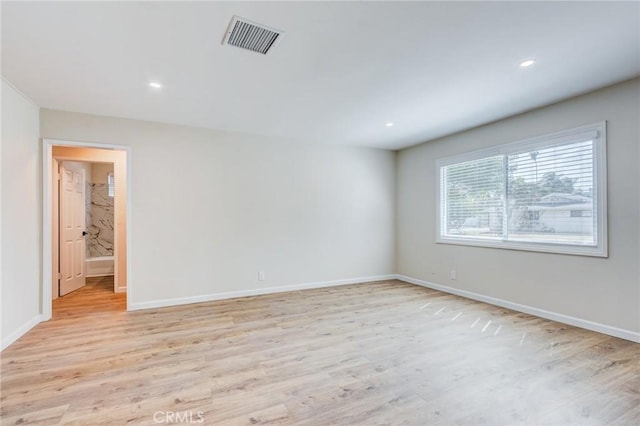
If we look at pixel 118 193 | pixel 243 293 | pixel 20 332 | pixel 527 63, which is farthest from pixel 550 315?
pixel 118 193

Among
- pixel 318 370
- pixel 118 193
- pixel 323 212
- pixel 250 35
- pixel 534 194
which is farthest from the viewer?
pixel 323 212

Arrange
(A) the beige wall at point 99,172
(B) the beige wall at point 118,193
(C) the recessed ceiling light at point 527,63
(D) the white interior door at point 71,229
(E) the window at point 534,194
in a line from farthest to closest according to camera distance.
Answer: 1. (A) the beige wall at point 99,172
2. (B) the beige wall at point 118,193
3. (D) the white interior door at point 71,229
4. (E) the window at point 534,194
5. (C) the recessed ceiling light at point 527,63

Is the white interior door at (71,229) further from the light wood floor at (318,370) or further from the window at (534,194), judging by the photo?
the window at (534,194)

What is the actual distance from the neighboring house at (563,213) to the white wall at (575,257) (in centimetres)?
21

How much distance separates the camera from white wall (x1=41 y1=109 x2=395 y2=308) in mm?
4008

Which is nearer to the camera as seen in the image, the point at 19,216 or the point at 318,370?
the point at 318,370

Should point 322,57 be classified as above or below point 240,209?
above

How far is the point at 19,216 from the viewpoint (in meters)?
3.11

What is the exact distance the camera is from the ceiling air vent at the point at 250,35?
6.69ft

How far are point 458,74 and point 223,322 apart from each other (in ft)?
11.8

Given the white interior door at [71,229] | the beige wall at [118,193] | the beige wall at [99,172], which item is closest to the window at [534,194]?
the beige wall at [118,193]

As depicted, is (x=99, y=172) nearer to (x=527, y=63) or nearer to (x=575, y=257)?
(x=527, y=63)

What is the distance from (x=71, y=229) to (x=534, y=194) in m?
7.03

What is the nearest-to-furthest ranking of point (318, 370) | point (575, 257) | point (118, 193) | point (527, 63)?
point (318, 370) → point (527, 63) → point (575, 257) → point (118, 193)
